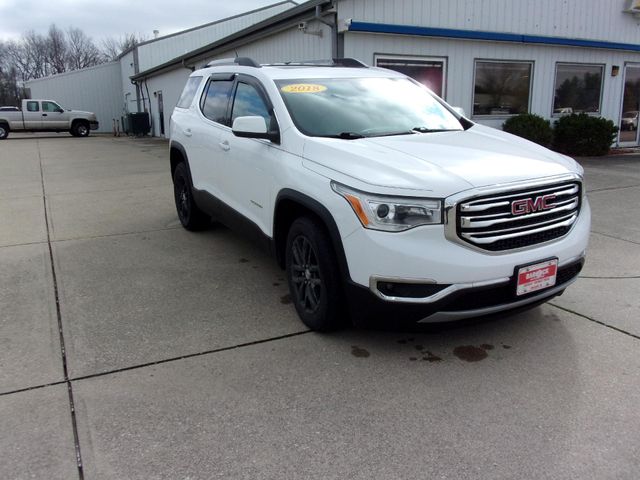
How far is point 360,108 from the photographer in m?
4.52

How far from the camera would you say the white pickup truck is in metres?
27.8

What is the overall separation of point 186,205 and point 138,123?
22.8 meters

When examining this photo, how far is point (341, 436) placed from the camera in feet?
9.14

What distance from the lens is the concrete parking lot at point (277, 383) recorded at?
103 inches

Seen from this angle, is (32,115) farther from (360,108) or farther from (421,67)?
(360,108)

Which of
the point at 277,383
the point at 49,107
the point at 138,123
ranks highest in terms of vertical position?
the point at 49,107

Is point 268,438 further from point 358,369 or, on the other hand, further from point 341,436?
point 358,369

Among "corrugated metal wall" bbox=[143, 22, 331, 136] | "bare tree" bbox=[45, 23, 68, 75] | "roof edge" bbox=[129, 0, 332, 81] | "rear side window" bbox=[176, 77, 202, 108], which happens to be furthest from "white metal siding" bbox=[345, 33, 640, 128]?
"bare tree" bbox=[45, 23, 68, 75]

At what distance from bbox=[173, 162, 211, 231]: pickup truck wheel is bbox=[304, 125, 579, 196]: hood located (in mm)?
3020

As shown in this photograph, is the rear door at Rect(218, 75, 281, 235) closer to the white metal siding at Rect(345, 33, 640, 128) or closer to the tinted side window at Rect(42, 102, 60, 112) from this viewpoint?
the white metal siding at Rect(345, 33, 640, 128)

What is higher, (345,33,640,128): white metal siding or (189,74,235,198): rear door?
(345,33,640,128): white metal siding

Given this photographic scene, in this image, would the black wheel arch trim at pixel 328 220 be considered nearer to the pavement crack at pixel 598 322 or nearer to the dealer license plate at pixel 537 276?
the dealer license plate at pixel 537 276

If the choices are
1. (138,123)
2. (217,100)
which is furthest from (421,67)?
(138,123)

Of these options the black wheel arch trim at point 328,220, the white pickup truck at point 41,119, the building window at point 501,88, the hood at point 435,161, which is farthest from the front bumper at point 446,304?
the white pickup truck at point 41,119
